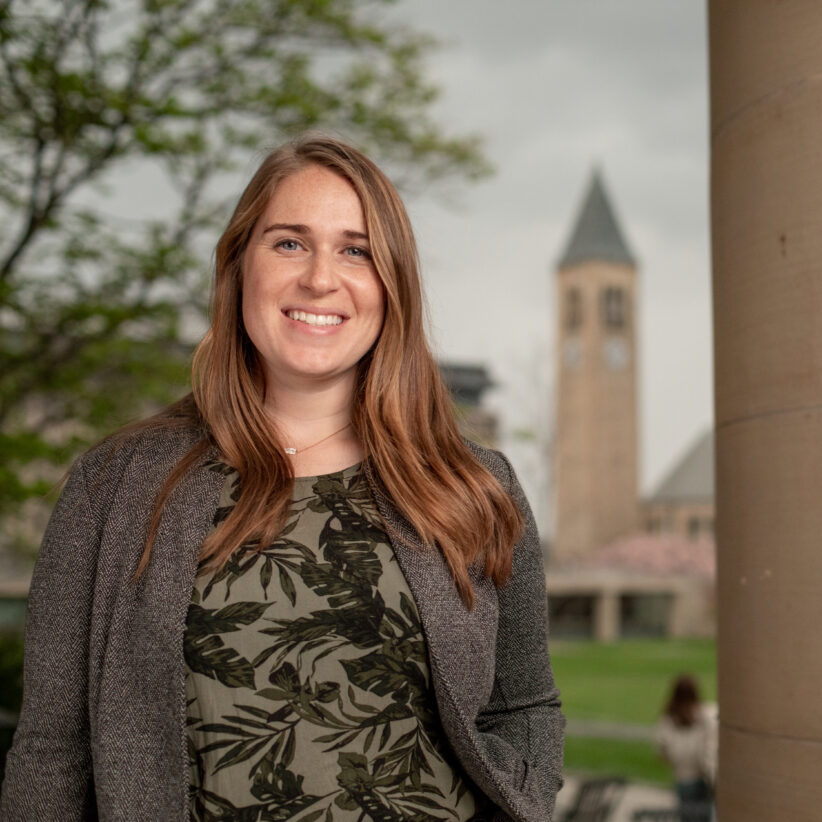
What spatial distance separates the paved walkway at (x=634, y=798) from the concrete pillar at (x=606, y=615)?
44.7 m

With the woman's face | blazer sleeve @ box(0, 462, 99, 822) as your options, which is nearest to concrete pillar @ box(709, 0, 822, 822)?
the woman's face

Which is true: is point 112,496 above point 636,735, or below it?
above

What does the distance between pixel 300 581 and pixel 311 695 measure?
0.59ft

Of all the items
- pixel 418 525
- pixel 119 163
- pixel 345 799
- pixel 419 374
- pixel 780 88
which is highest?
pixel 119 163

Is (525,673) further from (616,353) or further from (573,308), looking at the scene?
(573,308)

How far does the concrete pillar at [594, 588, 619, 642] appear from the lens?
196ft

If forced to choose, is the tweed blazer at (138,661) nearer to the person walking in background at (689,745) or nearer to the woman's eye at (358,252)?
the woman's eye at (358,252)

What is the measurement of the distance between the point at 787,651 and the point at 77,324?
7.85 metres

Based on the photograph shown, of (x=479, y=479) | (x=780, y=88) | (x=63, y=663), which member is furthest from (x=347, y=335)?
(x=780, y=88)

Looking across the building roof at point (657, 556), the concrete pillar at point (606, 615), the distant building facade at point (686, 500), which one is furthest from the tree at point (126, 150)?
the distant building facade at point (686, 500)

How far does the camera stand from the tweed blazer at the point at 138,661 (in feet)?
5.77

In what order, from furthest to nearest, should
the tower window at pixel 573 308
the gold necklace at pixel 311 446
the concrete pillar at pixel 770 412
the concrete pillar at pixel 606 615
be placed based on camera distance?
the tower window at pixel 573 308, the concrete pillar at pixel 606 615, the concrete pillar at pixel 770 412, the gold necklace at pixel 311 446

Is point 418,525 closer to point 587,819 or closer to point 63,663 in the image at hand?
point 63,663

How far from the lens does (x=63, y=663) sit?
5.87ft
